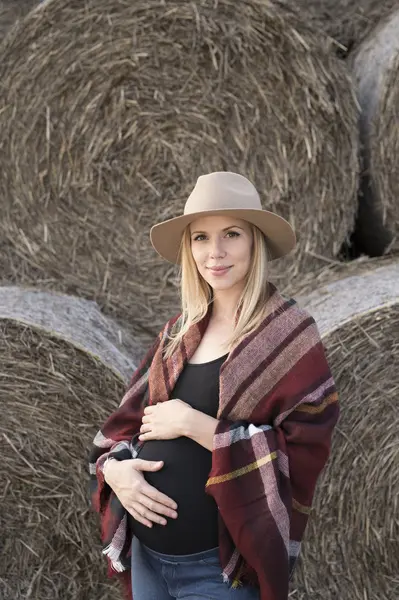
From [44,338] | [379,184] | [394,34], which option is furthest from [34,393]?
[394,34]

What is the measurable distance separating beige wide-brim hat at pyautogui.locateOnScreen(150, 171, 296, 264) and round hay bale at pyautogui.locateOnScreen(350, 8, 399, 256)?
857mm

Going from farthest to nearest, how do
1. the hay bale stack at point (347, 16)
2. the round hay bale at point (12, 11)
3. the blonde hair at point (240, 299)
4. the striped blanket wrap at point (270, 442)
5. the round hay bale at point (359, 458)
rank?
the hay bale stack at point (347, 16) < the round hay bale at point (12, 11) < the round hay bale at point (359, 458) < the blonde hair at point (240, 299) < the striped blanket wrap at point (270, 442)

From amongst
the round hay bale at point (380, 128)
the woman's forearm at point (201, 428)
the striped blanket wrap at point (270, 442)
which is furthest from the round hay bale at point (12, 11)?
the woman's forearm at point (201, 428)

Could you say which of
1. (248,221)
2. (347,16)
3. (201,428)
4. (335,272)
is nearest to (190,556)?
(201,428)

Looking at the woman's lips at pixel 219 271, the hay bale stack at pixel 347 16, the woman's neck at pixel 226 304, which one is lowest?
the woman's neck at pixel 226 304

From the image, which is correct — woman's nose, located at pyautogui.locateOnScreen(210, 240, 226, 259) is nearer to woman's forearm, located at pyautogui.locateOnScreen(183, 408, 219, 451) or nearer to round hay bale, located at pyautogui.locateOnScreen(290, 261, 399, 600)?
woman's forearm, located at pyautogui.locateOnScreen(183, 408, 219, 451)

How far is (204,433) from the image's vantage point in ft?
4.79

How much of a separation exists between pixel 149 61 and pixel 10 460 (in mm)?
1131

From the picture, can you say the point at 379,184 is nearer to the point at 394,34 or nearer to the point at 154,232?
the point at 394,34

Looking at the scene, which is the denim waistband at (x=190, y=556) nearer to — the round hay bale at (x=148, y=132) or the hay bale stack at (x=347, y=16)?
the round hay bale at (x=148, y=132)

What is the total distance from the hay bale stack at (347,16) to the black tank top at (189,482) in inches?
60.1

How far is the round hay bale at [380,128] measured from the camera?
230cm

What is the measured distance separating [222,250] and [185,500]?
45cm

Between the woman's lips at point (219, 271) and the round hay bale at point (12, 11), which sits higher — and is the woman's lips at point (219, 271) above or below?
below
